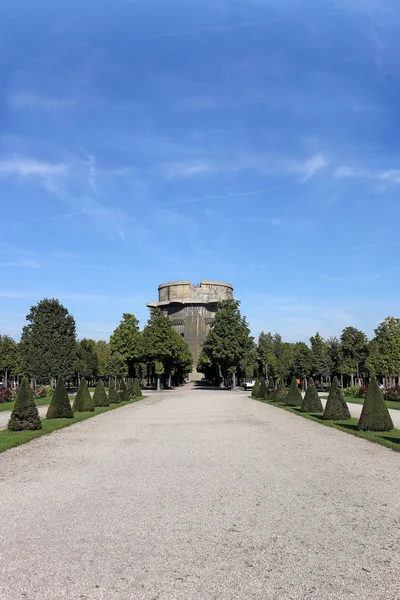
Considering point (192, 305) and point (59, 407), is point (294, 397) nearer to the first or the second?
point (59, 407)

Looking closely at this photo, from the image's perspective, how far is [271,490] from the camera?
9508 millimetres

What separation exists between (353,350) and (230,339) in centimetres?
1758

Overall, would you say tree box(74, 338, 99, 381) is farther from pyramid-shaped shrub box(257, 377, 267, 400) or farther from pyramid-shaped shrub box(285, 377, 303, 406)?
pyramid-shaped shrub box(285, 377, 303, 406)

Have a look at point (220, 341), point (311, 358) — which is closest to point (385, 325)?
point (311, 358)

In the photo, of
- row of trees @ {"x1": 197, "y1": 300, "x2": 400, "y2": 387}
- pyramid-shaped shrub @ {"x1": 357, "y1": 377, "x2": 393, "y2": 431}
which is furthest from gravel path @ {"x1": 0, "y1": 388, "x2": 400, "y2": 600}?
row of trees @ {"x1": 197, "y1": 300, "x2": 400, "y2": 387}

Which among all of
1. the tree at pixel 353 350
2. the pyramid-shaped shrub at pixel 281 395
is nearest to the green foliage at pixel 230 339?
the tree at pixel 353 350

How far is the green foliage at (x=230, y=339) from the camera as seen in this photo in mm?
72562

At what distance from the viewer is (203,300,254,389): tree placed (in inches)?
2857

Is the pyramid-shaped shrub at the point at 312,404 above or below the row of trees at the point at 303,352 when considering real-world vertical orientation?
below

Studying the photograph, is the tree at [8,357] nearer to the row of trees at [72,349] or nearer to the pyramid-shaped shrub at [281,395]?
the row of trees at [72,349]

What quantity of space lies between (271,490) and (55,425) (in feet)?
49.3

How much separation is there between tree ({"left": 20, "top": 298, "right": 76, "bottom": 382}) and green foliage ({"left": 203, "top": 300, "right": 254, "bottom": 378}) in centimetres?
2124

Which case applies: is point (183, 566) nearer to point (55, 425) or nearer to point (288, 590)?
point (288, 590)

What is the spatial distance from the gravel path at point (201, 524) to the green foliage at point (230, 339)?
189 ft
